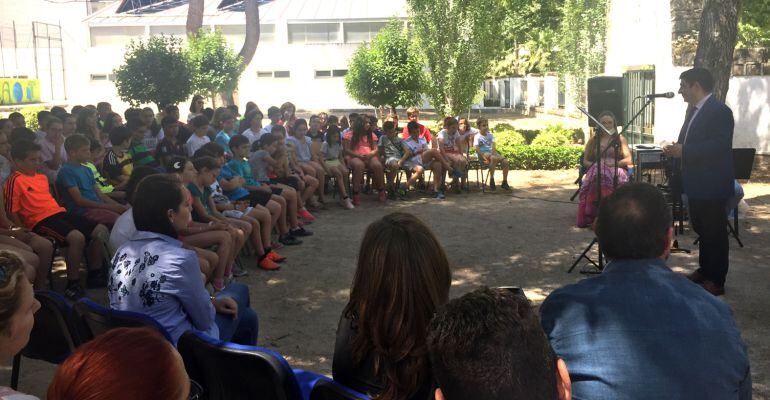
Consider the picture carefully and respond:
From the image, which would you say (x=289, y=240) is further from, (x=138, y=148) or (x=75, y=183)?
(x=75, y=183)

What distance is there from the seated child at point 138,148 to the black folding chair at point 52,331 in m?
4.31

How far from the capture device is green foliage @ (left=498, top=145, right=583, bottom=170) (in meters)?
14.7

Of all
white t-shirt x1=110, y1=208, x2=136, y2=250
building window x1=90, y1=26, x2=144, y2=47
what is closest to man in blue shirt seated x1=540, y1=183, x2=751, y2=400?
white t-shirt x1=110, y1=208, x2=136, y2=250

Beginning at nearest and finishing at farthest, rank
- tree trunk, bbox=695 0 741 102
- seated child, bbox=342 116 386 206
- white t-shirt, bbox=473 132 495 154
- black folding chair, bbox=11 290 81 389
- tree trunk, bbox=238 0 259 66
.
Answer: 1. black folding chair, bbox=11 290 81 389
2. tree trunk, bbox=695 0 741 102
3. seated child, bbox=342 116 386 206
4. white t-shirt, bbox=473 132 495 154
5. tree trunk, bbox=238 0 259 66

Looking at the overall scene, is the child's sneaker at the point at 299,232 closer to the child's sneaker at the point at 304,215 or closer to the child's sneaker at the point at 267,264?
the child's sneaker at the point at 304,215

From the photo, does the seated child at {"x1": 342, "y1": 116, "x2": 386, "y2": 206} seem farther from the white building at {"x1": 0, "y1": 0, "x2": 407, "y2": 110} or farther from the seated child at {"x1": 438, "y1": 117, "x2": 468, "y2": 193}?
the white building at {"x1": 0, "y1": 0, "x2": 407, "y2": 110}

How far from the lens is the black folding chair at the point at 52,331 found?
3598 mm

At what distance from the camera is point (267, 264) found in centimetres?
739

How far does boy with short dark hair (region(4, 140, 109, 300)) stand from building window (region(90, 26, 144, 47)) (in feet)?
124

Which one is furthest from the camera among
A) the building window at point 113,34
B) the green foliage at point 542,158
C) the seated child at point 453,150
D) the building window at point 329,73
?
the building window at point 113,34

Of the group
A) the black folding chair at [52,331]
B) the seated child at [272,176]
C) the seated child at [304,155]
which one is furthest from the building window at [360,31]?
the black folding chair at [52,331]

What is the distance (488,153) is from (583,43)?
17623 millimetres

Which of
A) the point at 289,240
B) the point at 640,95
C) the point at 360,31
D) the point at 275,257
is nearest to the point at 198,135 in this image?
the point at 289,240

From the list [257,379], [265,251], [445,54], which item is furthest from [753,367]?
[445,54]
